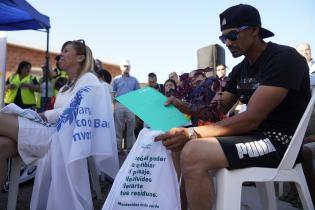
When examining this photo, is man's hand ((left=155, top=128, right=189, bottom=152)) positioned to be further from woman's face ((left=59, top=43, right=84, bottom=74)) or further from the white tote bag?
woman's face ((left=59, top=43, right=84, bottom=74))

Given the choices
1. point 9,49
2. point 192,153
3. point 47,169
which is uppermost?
point 9,49

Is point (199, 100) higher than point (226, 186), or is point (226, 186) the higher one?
point (199, 100)

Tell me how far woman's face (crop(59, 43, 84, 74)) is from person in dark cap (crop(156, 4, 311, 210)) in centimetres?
145

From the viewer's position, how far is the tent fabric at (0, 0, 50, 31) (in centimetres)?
548

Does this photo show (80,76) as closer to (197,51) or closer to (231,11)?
(231,11)

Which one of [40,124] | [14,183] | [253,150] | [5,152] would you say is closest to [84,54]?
[40,124]

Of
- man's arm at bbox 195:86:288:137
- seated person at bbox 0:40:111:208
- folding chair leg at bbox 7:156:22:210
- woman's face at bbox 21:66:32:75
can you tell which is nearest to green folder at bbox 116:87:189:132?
man's arm at bbox 195:86:288:137

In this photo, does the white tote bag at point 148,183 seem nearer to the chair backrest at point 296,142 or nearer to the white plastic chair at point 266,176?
the white plastic chair at point 266,176

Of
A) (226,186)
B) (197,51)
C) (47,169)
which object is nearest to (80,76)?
(47,169)

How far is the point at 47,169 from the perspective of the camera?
2752 millimetres

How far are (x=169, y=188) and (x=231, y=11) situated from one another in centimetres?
98

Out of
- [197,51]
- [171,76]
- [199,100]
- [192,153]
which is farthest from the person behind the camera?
[171,76]

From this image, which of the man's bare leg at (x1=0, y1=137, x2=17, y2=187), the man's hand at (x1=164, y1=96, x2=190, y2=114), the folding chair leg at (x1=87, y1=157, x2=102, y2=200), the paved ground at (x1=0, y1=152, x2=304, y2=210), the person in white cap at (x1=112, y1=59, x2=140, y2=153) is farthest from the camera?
the person in white cap at (x1=112, y1=59, x2=140, y2=153)

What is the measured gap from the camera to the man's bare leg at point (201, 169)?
1.61 m
